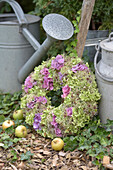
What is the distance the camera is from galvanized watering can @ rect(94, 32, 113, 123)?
Answer: 225cm

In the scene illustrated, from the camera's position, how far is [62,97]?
238 cm

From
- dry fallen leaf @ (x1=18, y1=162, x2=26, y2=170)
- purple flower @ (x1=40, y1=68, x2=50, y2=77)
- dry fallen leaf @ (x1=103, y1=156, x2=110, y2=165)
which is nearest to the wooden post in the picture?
purple flower @ (x1=40, y1=68, x2=50, y2=77)

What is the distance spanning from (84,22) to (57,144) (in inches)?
50.2

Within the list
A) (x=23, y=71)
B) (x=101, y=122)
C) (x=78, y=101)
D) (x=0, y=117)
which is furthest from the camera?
(x=23, y=71)

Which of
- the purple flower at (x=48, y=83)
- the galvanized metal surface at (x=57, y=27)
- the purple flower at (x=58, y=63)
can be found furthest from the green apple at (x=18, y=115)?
the galvanized metal surface at (x=57, y=27)

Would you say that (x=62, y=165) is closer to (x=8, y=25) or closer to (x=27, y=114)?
(x=27, y=114)

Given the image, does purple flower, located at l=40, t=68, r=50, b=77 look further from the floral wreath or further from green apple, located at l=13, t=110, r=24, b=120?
green apple, located at l=13, t=110, r=24, b=120

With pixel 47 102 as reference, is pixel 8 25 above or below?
above

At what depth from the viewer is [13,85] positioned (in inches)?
125

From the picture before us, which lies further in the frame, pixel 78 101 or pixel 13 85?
pixel 13 85

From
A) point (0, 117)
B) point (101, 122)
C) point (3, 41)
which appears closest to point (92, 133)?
point (101, 122)

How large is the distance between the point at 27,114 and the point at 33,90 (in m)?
0.25

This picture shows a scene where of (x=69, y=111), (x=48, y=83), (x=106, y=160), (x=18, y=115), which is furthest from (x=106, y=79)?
(x=18, y=115)

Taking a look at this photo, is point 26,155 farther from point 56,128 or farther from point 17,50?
point 17,50
